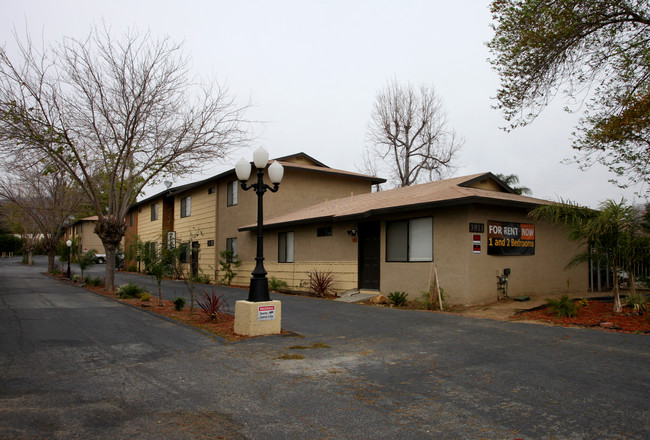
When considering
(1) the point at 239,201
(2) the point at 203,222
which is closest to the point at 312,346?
(1) the point at 239,201

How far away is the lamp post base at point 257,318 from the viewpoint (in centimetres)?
888

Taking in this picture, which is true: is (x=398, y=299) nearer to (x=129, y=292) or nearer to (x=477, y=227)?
(x=477, y=227)

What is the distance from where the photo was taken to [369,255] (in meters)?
16.0

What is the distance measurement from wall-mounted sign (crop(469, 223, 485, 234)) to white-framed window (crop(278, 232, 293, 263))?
29.8 feet

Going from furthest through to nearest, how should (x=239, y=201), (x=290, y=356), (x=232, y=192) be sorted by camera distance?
(x=232, y=192), (x=239, y=201), (x=290, y=356)

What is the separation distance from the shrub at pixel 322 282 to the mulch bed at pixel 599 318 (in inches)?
289

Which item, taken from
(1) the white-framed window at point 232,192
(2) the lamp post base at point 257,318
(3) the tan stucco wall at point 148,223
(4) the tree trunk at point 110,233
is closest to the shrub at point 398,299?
(2) the lamp post base at point 257,318

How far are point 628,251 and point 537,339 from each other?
3716 millimetres

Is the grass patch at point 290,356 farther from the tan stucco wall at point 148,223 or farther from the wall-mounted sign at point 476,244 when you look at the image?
the tan stucco wall at point 148,223

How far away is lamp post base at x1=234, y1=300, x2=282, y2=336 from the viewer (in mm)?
8875

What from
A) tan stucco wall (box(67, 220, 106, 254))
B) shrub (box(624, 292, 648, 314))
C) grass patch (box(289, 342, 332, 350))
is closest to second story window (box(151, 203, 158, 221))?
tan stucco wall (box(67, 220, 106, 254))

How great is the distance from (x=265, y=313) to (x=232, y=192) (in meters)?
16.0

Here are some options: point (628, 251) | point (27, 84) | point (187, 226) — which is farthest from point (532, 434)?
point (187, 226)

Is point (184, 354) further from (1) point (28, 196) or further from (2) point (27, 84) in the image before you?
(1) point (28, 196)
